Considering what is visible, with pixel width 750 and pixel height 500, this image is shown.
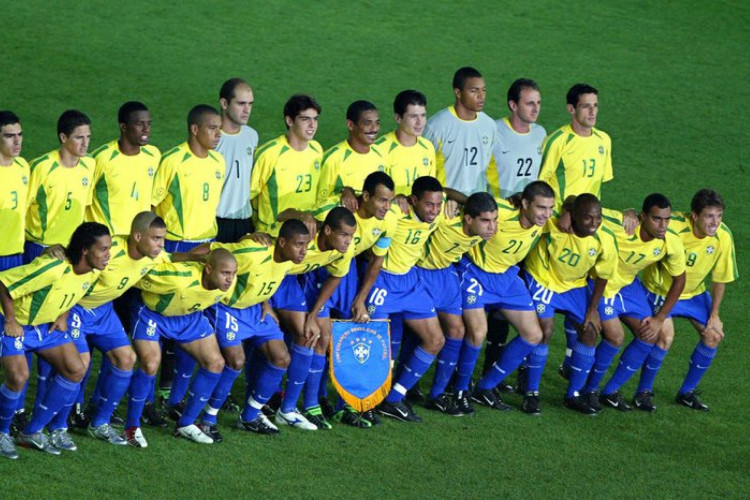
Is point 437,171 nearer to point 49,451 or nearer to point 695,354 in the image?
point 695,354

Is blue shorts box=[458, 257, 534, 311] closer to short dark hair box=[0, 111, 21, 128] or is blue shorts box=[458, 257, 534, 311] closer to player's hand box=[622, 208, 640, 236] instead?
player's hand box=[622, 208, 640, 236]

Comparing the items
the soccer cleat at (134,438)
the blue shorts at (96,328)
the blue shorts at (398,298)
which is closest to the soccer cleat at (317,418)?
the blue shorts at (398,298)

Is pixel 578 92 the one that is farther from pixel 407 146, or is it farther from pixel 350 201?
pixel 350 201

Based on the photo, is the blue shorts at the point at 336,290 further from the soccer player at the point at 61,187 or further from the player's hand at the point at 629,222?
the player's hand at the point at 629,222

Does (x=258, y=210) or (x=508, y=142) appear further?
(x=508, y=142)

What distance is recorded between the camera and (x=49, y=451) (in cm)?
891

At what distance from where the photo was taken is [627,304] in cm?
1114

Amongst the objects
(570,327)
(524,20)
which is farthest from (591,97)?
(524,20)

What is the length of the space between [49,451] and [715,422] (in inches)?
196

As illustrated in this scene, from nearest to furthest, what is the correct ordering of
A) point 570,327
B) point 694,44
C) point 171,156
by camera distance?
point 171,156 → point 570,327 → point 694,44

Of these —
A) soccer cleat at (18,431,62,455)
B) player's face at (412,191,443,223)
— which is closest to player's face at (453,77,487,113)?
player's face at (412,191,443,223)

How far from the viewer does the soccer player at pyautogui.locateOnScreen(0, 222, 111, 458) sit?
8586 millimetres

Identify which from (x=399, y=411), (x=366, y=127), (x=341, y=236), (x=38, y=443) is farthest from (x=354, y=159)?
(x=38, y=443)

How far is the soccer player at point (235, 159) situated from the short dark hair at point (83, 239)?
5.97 ft
